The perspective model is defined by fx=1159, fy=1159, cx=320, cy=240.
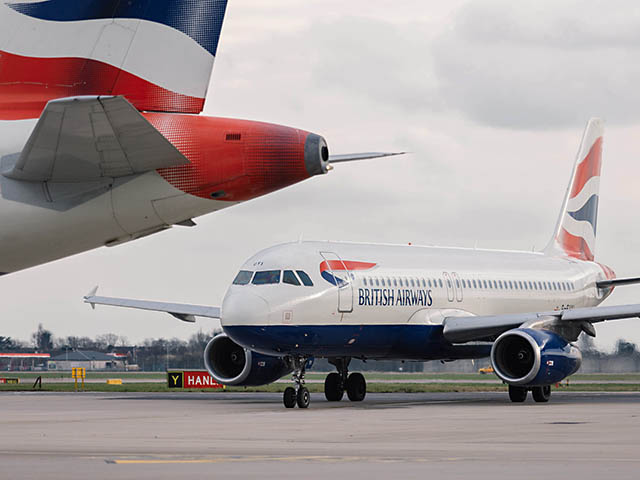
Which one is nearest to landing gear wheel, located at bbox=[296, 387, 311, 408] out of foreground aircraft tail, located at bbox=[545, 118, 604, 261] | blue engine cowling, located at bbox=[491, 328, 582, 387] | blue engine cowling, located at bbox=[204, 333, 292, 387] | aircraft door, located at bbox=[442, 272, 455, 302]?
blue engine cowling, located at bbox=[204, 333, 292, 387]

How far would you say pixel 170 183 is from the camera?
7715mm

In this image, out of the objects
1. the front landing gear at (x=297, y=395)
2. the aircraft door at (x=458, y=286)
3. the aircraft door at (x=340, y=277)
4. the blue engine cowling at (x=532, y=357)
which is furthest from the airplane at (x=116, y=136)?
the aircraft door at (x=458, y=286)

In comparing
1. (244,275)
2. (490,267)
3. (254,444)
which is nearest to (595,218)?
(490,267)

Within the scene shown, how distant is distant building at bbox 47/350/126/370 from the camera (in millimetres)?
139500

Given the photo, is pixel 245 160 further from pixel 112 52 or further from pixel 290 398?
pixel 290 398

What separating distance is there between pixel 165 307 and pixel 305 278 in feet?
32.7

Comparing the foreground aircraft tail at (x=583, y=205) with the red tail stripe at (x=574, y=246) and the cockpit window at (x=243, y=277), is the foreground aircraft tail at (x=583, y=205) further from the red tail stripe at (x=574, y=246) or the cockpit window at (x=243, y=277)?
the cockpit window at (x=243, y=277)

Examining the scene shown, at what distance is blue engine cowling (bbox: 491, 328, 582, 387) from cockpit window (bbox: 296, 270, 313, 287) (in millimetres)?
5014

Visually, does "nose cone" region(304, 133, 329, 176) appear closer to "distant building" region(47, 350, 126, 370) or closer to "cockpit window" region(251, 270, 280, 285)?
"cockpit window" region(251, 270, 280, 285)

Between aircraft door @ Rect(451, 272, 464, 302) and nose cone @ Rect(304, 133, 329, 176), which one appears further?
aircraft door @ Rect(451, 272, 464, 302)

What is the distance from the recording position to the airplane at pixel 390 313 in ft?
88.4

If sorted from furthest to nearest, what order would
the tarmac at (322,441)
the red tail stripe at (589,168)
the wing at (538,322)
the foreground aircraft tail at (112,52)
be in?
the red tail stripe at (589,168)
the wing at (538,322)
the tarmac at (322,441)
the foreground aircraft tail at (112,52)

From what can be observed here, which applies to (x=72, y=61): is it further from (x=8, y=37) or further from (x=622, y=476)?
(x=622, y=476)

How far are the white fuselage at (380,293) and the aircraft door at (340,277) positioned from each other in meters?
0.03
